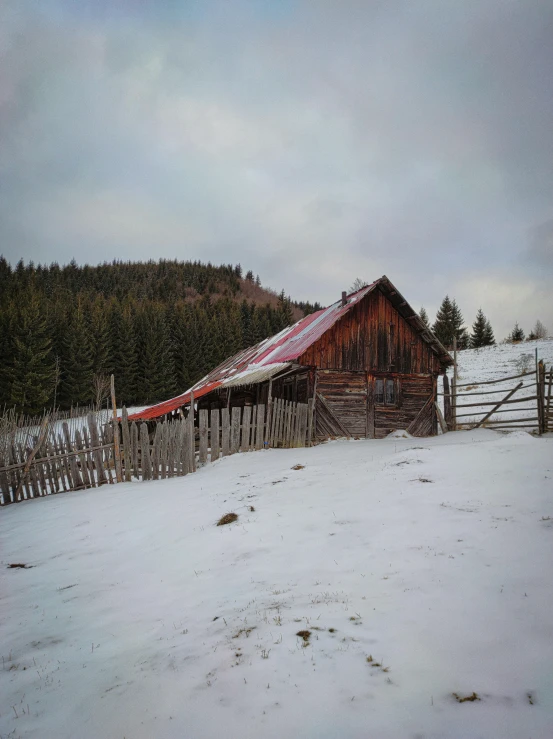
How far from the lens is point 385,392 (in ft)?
57.0

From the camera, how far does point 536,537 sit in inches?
167

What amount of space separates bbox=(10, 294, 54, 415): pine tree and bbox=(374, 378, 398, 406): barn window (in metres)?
29.7

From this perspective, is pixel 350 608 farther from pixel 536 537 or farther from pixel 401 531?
pixel 536 537

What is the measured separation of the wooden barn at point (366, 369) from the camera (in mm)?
16188

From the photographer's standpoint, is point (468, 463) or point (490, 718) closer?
point (490, 718)

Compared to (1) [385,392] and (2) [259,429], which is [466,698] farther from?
(1) [385,392]

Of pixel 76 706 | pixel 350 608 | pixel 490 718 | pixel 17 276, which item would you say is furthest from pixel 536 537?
pixel 17 276

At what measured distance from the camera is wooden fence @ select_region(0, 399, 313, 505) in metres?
9.49

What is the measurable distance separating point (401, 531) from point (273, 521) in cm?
187

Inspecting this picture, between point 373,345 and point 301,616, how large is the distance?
14.6 meters

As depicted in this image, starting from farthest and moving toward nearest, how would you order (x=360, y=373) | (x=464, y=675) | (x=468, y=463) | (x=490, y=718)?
(x=360, y=373), (x=468, y=463), (x=464, y=675), (x=490, y=718)

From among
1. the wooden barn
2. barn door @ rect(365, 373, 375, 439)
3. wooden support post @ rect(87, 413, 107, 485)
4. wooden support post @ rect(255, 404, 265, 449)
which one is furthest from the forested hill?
barn door @ rect(365, 373, 375, 439)

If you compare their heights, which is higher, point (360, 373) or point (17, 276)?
point (17, 276)

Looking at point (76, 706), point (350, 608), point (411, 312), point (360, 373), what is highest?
point (411, 312)
